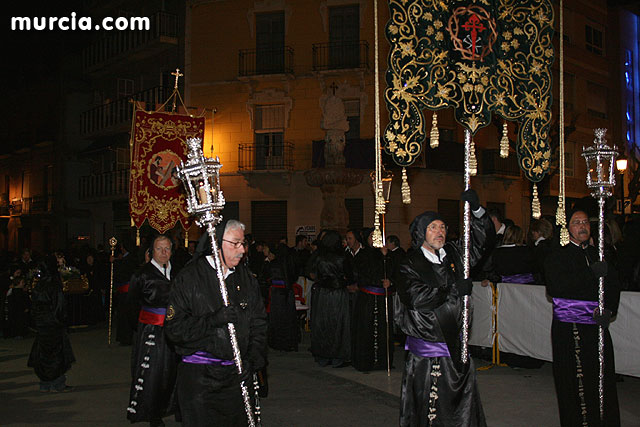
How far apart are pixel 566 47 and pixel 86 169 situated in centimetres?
2443

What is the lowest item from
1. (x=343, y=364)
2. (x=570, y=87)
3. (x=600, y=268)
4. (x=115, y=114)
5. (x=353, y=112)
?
(x=343, y=364)

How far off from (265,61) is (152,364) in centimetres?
1891

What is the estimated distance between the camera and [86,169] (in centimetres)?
3456

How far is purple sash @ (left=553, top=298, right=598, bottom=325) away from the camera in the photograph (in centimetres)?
583

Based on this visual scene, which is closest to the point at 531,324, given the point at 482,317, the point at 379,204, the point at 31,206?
the point at 482,317

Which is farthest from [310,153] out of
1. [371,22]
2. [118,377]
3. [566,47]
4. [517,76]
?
[517,76]

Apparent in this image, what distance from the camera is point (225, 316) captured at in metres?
4.41

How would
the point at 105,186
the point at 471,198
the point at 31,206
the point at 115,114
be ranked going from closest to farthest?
1. the point at 471,198
2. the point at 115,114
3. the point at 105,186
4. the point at 31,206

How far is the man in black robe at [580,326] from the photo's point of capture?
575 cm

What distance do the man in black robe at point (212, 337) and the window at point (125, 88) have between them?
27.1 m

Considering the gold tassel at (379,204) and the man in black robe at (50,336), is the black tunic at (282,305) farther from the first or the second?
the gold tassel at (379,204)

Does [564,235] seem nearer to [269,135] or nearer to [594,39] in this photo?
[269,135]

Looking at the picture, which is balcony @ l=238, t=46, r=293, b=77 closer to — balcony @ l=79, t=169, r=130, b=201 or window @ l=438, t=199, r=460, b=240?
window @ l=438, t=199, r=460, b=240

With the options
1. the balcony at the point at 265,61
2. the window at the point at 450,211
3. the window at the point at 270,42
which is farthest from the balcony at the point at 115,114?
the window at the point at 450,211
